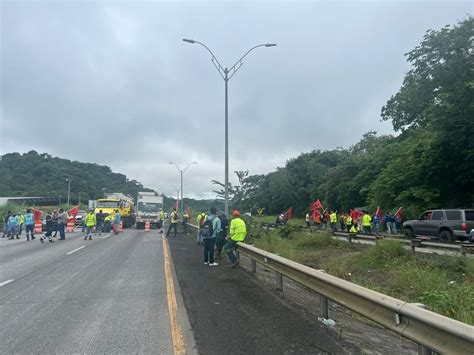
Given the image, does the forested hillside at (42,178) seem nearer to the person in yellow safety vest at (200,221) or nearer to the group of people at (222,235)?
the person in yellow safety vest at (200,221)

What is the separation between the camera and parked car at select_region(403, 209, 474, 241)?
18.9 meters

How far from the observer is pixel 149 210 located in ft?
134

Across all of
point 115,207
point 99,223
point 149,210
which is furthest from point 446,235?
point 115,207

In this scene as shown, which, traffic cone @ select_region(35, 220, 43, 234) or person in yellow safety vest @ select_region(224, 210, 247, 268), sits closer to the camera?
person in yellow safety vest @ select_region(224, 210, 247, 268)

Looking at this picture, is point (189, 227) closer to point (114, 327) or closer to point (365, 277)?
point (365, 277)

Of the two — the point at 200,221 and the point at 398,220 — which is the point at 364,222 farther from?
the point at 200,221

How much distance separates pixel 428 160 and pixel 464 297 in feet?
77.3

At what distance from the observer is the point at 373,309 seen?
16.6 ft

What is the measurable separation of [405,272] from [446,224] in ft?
37.7

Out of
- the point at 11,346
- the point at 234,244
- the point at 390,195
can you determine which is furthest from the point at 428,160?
the point at 11,346

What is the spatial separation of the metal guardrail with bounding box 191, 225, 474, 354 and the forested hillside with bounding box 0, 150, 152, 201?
103750mm

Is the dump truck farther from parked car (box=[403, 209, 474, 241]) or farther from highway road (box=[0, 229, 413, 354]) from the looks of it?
highway road (box=[0, 229, 413, 354])

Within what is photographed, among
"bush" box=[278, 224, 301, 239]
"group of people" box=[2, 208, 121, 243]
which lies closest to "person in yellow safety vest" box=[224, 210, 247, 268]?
"bush" box=[278, 224, 301, 239]

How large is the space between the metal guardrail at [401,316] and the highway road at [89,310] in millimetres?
2166
